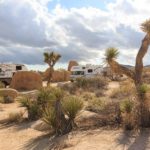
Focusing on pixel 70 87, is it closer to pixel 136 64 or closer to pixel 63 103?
pixel 136 64

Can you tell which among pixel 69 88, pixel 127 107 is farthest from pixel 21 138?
pixel 69 88

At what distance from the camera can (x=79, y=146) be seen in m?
10.1

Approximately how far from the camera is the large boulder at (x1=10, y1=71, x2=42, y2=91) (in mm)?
35375

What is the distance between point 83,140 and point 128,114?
5.51ft

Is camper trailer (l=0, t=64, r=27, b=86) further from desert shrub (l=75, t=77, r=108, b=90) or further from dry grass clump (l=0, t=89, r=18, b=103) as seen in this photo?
dry grass clump (l=0, t=89, r=18, b=103)

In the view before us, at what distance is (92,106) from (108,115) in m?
3.66

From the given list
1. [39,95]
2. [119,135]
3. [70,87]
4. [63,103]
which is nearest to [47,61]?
[70,87]

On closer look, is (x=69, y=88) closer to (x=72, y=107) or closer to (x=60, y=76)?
(x=60, y=76)

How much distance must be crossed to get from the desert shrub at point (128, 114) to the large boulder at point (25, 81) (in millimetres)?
23893

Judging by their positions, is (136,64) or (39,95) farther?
(39,95)

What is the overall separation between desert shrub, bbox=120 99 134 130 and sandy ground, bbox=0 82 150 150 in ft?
0.99

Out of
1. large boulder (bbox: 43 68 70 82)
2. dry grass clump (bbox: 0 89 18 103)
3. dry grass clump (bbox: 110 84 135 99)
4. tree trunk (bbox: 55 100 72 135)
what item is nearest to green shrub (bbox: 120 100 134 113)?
dry grass clump (bbox: 110 84 135 99)

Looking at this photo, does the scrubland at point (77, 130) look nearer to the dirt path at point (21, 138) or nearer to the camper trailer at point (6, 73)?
the dirt path at point (21, 138)

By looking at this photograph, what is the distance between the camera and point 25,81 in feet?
116
